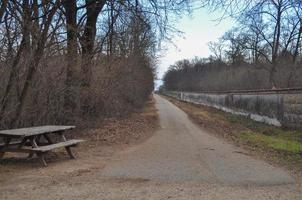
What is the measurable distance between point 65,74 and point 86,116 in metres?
4.21

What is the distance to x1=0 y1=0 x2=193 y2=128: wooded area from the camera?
12055 millimetres

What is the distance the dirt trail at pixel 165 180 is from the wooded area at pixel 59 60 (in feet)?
10.9

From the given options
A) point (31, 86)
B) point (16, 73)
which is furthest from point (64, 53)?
point (16, 73)

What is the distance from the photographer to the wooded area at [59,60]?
12.1 m

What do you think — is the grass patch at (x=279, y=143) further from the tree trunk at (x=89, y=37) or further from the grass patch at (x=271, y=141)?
the tree trunk at (x=89, y=37)

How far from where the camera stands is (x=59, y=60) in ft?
51.6

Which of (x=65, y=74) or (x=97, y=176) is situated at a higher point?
(x=65, y=74)

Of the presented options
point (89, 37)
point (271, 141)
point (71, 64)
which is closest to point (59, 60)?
point (71, 64)

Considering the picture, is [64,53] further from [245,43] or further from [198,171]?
[245,43]

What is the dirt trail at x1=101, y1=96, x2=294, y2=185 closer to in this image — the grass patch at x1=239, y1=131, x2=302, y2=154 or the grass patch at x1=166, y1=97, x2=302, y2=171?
the grass patch at x1=166, y1=97, x2=302, y2=171

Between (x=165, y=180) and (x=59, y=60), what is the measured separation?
8.26 m

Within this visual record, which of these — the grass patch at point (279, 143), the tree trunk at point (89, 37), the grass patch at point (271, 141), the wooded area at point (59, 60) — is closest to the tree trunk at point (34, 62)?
the wooded area at point (59, 60)

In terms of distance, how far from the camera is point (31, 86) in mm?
13781

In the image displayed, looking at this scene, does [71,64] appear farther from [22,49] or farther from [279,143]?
[279,143]
